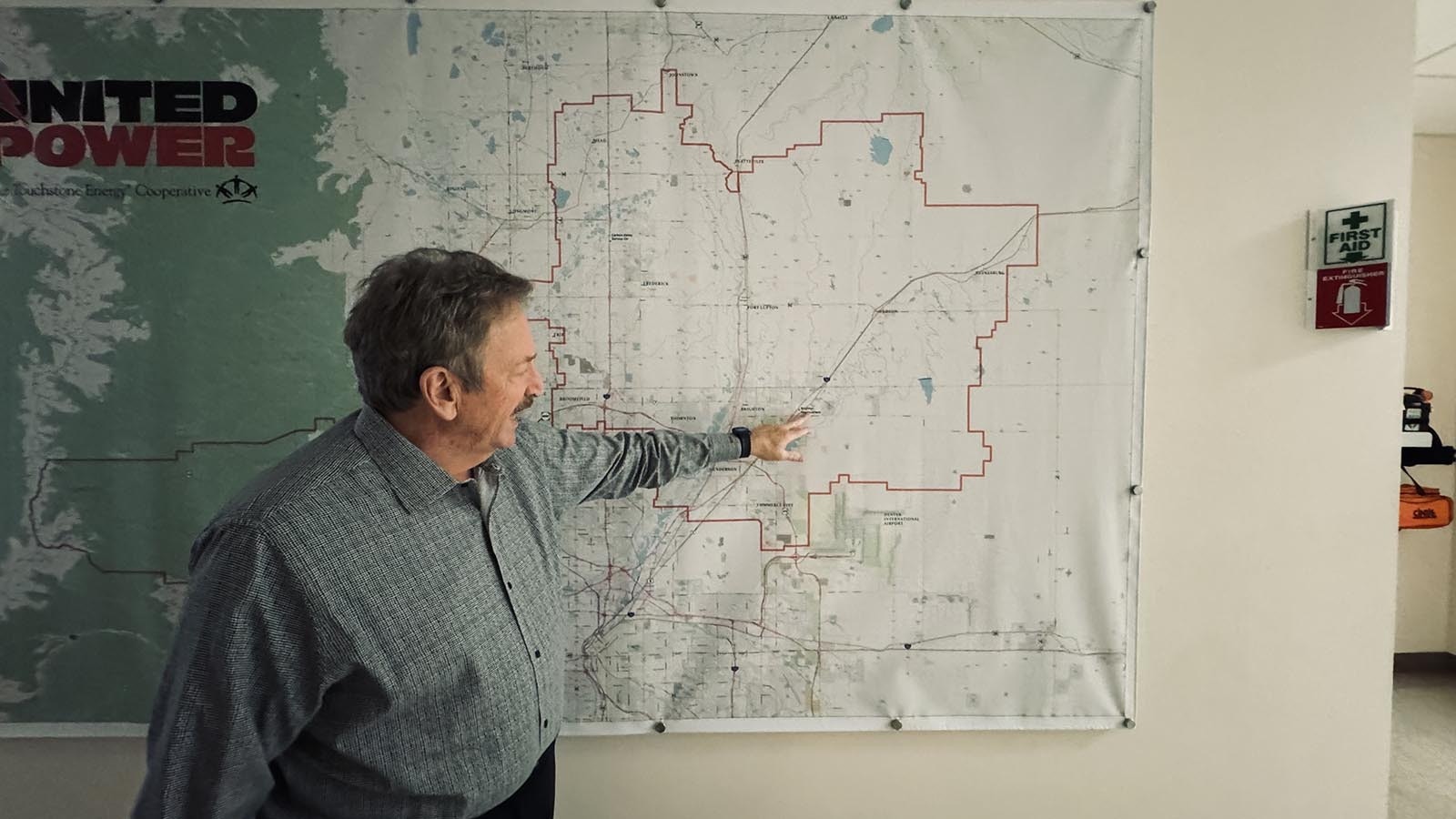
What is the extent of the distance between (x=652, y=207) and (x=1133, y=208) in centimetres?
103

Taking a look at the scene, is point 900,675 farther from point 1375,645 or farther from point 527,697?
point 1375,645

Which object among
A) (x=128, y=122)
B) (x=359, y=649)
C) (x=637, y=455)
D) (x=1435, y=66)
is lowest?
(x=359, y=649)

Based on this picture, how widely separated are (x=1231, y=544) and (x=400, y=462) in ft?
5.67

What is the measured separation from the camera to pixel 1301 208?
5.48 ft

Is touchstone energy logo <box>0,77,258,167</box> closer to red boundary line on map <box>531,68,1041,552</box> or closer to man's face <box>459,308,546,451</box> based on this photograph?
red boundary line on map <box>531,68,1041,552</box>

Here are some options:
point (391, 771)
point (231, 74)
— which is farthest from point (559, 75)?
point (391, 771)

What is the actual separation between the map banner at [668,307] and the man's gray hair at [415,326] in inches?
19.7

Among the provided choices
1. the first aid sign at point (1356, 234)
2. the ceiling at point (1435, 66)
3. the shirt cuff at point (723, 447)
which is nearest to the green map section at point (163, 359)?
the shirt cuff at point (723, 447)

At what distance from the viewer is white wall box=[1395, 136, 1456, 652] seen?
3.43 m

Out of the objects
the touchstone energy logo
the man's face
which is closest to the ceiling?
the man's face

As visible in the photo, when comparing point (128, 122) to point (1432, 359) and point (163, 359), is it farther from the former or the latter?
point (1432, 359)

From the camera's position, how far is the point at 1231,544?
170 centimetres

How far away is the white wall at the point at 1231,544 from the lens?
5.42 ft

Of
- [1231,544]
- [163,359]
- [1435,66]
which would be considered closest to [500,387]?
[163,359]
